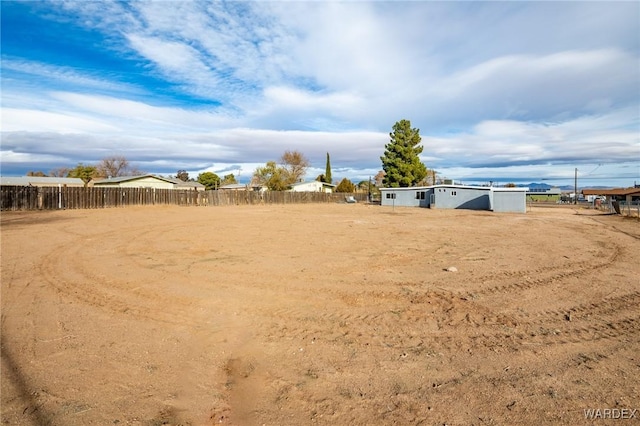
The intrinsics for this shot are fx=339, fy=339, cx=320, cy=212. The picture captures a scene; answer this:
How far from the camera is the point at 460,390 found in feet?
10.7

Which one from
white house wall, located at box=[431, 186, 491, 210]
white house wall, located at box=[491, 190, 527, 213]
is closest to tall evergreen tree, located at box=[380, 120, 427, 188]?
white house wall, located at box=[431, 186, 491, 210]

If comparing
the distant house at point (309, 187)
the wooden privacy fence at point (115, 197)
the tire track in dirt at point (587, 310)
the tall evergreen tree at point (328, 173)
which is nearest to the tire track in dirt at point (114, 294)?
the tire track in dirt at point (587, 310)

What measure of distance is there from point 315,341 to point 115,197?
31.9 meters

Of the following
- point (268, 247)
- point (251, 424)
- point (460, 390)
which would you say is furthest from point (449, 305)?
point (268, 247)

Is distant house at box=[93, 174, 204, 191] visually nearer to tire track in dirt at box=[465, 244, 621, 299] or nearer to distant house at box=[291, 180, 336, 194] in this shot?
distant house at box=[291, 180, 336, 194]

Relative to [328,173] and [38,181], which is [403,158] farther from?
[38,181]

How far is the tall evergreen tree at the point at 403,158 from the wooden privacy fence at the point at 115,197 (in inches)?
623

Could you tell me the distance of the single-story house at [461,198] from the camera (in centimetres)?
3328

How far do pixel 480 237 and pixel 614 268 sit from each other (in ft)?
17.0

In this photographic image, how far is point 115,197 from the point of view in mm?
30328

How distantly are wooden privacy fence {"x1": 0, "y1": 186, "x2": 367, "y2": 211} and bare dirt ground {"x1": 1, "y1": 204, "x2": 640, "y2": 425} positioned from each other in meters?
20.4

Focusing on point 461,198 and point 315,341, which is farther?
point 461,198

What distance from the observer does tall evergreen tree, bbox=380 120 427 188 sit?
173ft

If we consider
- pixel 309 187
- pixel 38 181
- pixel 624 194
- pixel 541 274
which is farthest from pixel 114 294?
pixel 624 194
